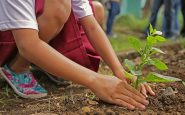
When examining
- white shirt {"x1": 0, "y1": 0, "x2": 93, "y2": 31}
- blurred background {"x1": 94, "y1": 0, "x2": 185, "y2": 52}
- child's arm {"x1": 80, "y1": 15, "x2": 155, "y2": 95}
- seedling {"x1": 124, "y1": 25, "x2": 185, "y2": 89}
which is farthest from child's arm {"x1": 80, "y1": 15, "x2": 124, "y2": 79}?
blurred background {"x1": 94, "y1": 0, "x2": 185, "y2": 52}

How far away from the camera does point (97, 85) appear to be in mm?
1776

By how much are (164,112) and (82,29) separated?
2.70 feet

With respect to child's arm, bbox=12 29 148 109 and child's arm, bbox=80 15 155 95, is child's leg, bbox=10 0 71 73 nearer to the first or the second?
child's arm, bbox=80 15 155 95

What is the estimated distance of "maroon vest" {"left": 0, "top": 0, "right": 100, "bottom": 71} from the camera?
2.34 meters

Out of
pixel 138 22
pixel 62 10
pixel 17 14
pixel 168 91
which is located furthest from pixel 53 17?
pixel 138 22

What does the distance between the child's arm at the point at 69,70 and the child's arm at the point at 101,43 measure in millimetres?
353

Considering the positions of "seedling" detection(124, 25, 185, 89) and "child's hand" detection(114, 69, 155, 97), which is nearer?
"seedling" detection(124, 25, 185, 89)

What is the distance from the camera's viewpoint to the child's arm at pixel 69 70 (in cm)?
176

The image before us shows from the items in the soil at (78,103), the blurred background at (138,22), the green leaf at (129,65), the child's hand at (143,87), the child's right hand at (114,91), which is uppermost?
the green leaf at (129,65)

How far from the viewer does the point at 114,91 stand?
1.79m

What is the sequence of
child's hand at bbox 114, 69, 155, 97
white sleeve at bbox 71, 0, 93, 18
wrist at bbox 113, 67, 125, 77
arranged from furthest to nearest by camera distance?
1. white sleeve at bbox 71, 0, 93, 18
2. wrist at bbox 113, 67, 125, 77
3. child's hand at bbox 114, 69, 155, 97

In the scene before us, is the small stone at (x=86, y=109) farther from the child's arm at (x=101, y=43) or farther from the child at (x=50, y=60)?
the child's arm at (x=101, y=43)

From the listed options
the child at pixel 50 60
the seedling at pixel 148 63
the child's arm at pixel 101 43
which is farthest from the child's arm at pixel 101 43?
the seedling at pixel 148 63

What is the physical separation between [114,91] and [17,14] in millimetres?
547
